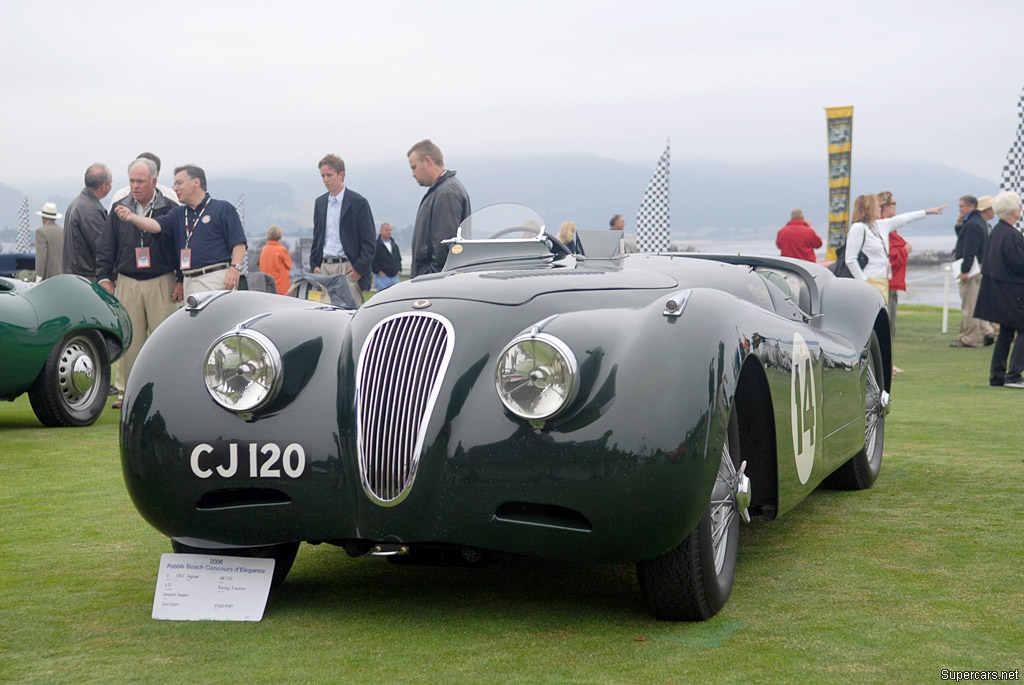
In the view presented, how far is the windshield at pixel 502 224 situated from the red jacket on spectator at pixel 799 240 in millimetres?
8736

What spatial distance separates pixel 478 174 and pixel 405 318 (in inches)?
115

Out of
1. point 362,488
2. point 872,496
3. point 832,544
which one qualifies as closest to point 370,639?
point 362,488

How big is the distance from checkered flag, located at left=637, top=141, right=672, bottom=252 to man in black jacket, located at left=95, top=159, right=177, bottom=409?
14731mm

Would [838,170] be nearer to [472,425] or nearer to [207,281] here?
[207,281]

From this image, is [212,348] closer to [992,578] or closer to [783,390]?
[783,390]

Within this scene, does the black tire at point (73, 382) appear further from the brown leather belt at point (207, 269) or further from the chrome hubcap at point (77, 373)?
the brown leather belt at point (207, 269)

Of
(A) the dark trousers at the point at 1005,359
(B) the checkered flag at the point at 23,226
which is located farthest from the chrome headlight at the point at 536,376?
(B) the checkered flag at the point at 23,226

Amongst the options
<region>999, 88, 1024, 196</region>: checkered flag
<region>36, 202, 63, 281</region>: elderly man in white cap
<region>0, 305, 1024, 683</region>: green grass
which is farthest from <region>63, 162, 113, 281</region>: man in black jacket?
<region>999, 88, 1024, 196</region>: checkered flag

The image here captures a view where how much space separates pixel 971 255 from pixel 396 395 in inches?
497

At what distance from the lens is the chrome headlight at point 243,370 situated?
311 centimetres

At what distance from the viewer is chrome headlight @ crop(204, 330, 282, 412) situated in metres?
3.11

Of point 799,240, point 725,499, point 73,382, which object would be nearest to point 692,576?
point 725,499

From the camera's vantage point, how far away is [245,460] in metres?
3.08

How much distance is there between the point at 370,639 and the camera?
2.95 m
